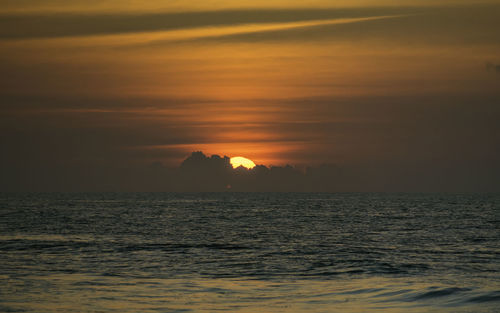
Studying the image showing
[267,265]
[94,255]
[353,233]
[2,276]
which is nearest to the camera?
[2,276]

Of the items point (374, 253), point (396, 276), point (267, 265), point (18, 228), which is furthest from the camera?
point (18, 228)

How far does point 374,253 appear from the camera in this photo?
130 feet

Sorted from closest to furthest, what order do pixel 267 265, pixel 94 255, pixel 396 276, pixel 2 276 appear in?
pixel 2 276
pixel 396 276
pixel 267 265
pixel 94 255

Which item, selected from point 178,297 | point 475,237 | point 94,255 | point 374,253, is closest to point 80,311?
point 178,297

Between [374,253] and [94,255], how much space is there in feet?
55.4

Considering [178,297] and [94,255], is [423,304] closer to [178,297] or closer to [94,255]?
[178,297]

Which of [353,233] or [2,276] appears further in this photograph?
[353,233]

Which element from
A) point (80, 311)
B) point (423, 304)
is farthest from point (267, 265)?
point (80, 311)

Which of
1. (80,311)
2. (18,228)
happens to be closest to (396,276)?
(80,311)

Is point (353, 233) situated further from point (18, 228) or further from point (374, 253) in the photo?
point (18, 228)

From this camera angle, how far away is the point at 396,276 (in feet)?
93.8

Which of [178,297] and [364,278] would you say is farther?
[364,278]

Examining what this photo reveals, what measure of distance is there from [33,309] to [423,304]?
12497 millimetres

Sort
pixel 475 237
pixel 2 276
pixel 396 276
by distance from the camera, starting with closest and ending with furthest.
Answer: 1. pixel 2 276
2. pixel 396 276
3. pixel 475 237
